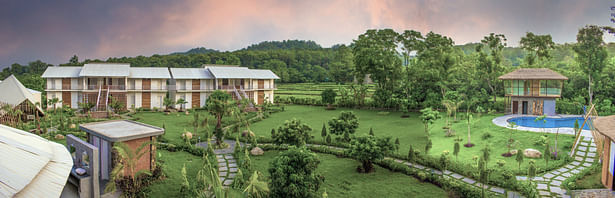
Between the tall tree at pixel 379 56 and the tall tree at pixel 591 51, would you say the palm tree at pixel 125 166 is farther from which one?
the tall tree at pixel 591 51

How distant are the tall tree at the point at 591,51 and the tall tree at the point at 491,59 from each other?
5269 mm

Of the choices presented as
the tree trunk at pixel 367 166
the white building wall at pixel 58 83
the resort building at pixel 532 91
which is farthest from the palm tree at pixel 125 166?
the white building wall at pixel 58 83

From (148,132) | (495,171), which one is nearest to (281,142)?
(148,132)

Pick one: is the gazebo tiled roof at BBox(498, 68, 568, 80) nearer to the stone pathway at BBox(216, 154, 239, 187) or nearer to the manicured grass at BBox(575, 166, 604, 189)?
the manicured grass at BBox(575, 166, 604, 189)

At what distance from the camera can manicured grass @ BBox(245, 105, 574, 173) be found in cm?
1514

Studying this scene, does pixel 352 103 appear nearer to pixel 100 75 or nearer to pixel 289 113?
pixel 289 113

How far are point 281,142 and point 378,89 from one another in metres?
18.0

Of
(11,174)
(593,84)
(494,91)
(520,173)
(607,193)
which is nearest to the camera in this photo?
(11,174)

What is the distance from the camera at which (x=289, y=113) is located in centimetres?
3117

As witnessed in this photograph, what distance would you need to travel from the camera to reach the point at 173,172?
1238 centimetres

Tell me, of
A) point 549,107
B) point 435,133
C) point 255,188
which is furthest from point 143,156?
point 549,107

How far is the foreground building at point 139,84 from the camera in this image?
31.3 m

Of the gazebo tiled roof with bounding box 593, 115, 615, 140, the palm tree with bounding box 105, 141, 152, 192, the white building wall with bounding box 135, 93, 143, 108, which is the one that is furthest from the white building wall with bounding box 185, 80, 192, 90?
the gazebo tiled roof with bounding box 593, 115, 615, 140

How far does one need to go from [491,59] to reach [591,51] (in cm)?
661
